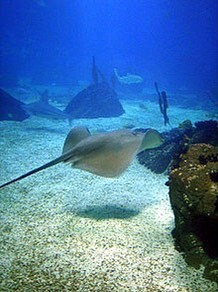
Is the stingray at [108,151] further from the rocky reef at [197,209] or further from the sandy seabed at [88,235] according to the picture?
the sandy seabed at [88,235]

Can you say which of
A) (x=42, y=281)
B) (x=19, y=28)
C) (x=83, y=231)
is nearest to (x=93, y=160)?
(x=83, y=231)

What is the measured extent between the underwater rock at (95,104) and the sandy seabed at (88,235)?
371 inches

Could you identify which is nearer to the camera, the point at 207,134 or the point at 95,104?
the point at 207,134

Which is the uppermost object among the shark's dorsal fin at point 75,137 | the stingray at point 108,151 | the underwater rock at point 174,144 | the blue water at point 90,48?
the stingray at point 108,151

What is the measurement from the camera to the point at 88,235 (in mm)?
4336

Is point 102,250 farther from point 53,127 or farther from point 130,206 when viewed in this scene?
point 53,127

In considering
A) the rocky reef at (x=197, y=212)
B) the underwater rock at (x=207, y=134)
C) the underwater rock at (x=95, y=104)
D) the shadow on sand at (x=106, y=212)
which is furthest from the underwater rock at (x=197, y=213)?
the underwater rock at (x=95, y=104)

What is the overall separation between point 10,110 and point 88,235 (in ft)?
39.8

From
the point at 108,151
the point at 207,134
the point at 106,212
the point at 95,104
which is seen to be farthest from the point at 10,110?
the point at 108,151

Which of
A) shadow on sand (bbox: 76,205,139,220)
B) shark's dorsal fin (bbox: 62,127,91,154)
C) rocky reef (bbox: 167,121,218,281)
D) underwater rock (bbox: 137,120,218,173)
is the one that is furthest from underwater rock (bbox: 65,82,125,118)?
rocky reef (bbox: 167,121,218,281)

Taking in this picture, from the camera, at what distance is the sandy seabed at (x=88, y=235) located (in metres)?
3.32

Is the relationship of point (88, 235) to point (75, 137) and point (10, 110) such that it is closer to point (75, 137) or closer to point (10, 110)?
point (75, 137)

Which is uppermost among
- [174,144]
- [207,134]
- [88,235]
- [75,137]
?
[75,137]

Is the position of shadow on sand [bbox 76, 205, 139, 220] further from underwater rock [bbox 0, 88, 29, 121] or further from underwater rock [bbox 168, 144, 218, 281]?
underwater rock [bbox 0, 88, 29, 121]
